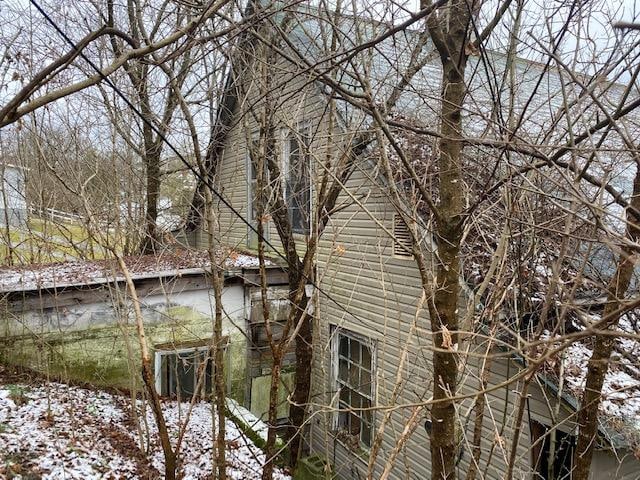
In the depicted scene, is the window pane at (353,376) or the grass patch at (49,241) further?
the window pane at (353,376)

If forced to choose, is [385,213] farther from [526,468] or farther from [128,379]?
[128,379]

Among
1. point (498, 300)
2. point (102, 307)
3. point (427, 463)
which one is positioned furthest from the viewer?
point (102, 307)

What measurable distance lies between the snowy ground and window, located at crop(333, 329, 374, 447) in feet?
4.26

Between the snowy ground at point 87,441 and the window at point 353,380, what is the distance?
4.26ft

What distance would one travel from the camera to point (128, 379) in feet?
25.2

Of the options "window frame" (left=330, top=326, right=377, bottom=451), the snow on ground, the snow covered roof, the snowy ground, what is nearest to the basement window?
the snowy ground

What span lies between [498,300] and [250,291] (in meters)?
5.36

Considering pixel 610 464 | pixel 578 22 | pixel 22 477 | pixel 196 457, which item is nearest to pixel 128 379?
pixel 196 457

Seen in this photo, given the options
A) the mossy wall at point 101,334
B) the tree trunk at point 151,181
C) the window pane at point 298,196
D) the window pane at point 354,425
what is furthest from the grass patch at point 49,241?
the window pane at point 354,425

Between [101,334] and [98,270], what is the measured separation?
1.25 m

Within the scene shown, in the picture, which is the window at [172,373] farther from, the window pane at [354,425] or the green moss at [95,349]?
the window pane at [354,425]

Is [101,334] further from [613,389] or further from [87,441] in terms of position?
[613,389]

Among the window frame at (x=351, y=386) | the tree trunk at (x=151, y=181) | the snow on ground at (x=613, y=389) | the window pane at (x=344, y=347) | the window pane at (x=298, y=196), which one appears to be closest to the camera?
the snow on ground at (x=613, y=389)

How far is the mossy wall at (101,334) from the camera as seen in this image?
22.7ft
